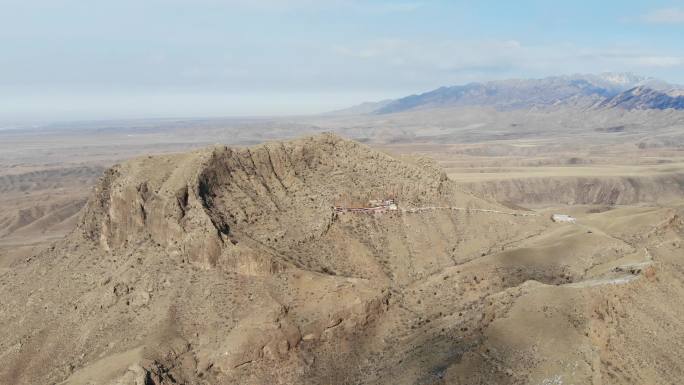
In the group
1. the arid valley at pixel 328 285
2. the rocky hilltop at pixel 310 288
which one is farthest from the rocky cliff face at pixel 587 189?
the rocky hilltop at pixel 310 288

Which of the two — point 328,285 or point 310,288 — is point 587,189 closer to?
point 328,285

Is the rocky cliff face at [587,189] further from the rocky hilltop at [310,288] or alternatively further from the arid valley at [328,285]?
Result: the rocky hilltop at [310,288]

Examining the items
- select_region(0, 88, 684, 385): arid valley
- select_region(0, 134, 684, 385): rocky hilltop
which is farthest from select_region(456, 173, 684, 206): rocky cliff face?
select_region(0, 134, 684, 385): rocky hilltop

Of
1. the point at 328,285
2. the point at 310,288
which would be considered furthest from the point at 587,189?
the point at 310,288

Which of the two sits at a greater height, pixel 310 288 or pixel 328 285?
pixel 328 285

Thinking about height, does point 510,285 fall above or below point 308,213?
below

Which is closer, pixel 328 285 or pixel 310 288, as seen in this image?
pixel 310 288

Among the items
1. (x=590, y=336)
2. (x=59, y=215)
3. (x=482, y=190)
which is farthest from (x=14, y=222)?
(x=590, y=336)

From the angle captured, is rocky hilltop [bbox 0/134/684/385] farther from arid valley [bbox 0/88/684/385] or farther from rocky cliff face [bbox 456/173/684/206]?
rocky cliff face [bbox 456/173/684/206]

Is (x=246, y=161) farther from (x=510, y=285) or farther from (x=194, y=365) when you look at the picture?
(x=510, y=285)
